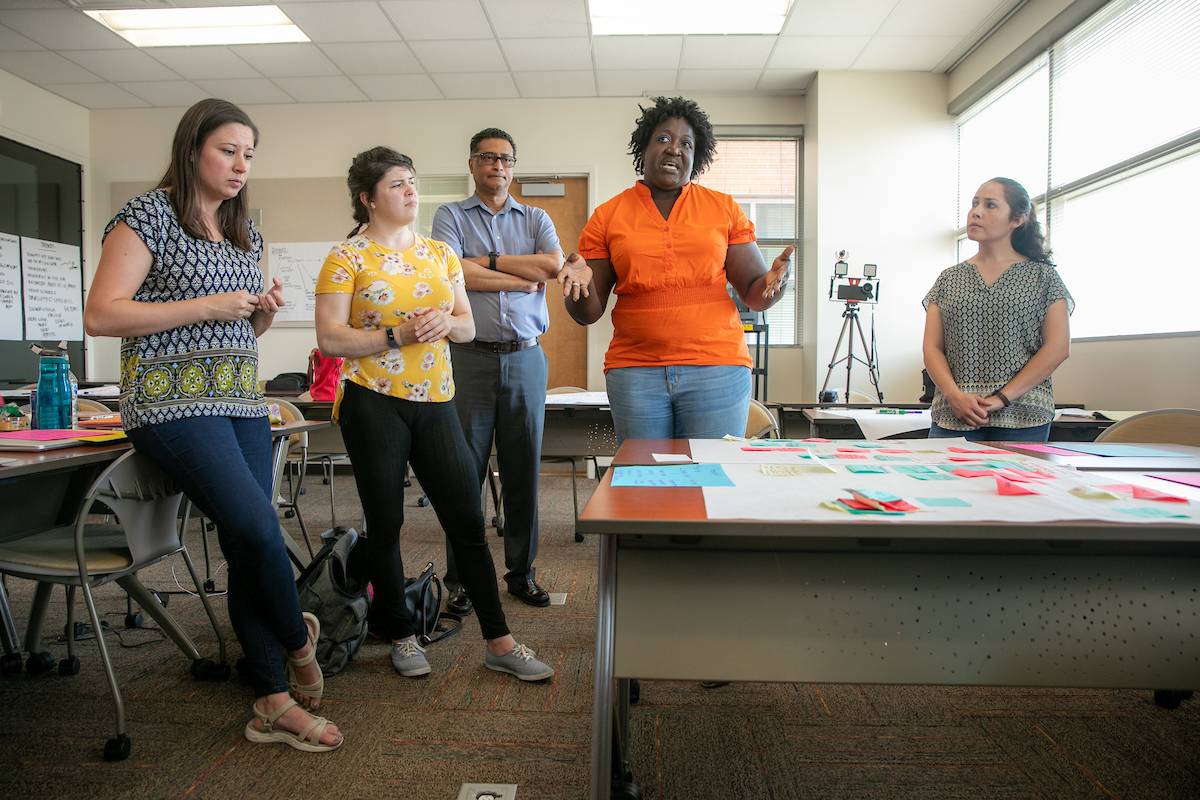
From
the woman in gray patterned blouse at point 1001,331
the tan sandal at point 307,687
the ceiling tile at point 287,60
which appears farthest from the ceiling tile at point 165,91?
the woman in gray patterned blouse at point 1001,331

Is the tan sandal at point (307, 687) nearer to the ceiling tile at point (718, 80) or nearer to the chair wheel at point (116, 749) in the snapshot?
the chair wheel at point (116, 749)

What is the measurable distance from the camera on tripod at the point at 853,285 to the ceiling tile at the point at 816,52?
1.39 m

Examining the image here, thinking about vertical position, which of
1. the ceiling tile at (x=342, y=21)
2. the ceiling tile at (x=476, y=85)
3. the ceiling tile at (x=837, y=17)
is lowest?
the ceiling tile at (x=342, y=21)

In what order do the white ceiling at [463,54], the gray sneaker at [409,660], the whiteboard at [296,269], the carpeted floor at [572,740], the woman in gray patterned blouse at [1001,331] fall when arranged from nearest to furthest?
the carpeted floor at [572,740], the gray sneaker at [409,660], the woman in gray patterned blouse at [1001,331], the white ceiling at [463,54], the whiteboard at [296,269]

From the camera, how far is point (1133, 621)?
99 cm

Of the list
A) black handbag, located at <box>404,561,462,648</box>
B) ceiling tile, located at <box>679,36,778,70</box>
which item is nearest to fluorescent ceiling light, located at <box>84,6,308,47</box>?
ceiling tile, located at <box>679,36,778,70</box>

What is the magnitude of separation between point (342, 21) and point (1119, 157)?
4.59 m

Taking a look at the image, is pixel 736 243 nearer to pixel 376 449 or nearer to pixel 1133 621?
pixel 376 449

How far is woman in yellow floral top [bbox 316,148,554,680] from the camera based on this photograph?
5.90 feet

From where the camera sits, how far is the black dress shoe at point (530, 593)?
8.63ft

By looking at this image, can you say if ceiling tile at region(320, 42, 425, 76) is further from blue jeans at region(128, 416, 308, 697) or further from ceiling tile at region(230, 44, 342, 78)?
blue jeans at region(128, 416, 308, 697)

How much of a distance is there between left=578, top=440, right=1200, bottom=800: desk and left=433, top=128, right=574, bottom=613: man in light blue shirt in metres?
1.52

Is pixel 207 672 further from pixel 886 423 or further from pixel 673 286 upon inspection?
pixel 886 423

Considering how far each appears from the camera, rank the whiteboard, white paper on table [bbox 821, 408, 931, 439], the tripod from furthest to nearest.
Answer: the whiteboard, the tripod, white paper on table [bbox 821, 408, 931, 439]
